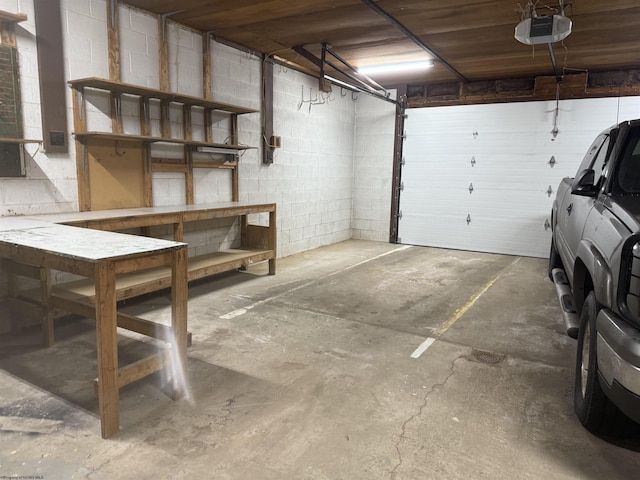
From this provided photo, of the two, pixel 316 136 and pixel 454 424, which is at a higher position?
pixel 316 136

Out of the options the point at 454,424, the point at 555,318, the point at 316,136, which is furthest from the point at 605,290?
the point at 316,136

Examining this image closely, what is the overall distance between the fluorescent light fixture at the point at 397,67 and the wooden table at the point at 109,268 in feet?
17.6

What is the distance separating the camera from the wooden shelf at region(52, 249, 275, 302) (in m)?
3.60

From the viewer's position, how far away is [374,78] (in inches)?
314

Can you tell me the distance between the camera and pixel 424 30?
516cm

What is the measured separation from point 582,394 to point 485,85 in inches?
262

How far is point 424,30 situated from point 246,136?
2.65 m

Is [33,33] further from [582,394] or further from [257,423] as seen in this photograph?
[582,394]

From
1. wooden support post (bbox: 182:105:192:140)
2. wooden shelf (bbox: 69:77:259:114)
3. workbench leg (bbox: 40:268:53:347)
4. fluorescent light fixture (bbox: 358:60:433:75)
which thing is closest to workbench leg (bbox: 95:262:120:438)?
workbench leg (bbox: 40:268:53:347)

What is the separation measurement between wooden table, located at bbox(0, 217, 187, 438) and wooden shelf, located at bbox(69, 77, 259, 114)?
5.60 feet

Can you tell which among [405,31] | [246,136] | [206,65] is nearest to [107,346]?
[206,65]

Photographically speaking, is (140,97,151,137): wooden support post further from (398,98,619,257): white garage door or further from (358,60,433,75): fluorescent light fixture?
(398,98,619,257): white garage door

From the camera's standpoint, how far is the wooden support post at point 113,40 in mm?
4355

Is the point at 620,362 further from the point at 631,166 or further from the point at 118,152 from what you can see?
the point at 118,152
